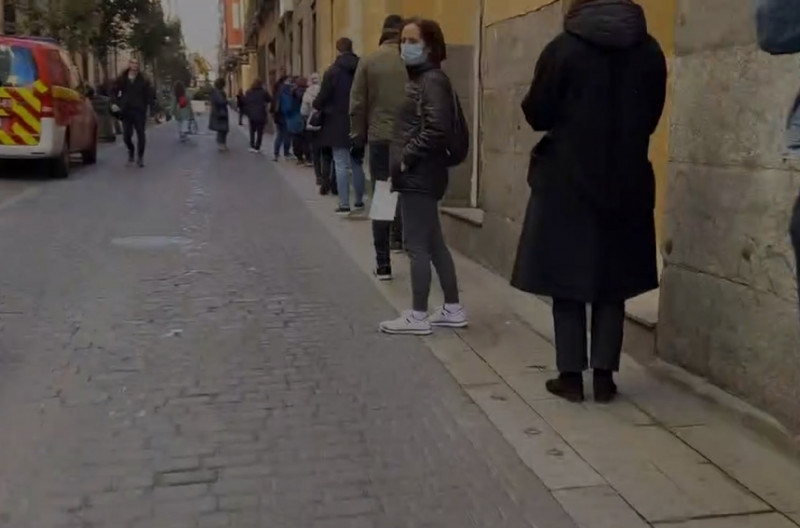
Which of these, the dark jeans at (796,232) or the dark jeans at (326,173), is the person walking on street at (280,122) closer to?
the dark jeans at (326,173)

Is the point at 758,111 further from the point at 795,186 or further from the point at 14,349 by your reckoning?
the point at 14,349

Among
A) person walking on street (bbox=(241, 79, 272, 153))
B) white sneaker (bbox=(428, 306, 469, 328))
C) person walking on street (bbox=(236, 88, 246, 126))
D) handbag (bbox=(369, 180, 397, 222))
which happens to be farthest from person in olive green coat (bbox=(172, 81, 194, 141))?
white sneaker (bbox=(428, 306, 469, 328))

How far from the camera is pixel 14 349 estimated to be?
5645 mm

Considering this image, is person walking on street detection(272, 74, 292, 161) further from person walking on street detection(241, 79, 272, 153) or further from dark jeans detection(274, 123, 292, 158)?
person walking on street detection(241, 79, 272, 153)

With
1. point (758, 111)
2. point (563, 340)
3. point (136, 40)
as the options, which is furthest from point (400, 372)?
point (136, 40)

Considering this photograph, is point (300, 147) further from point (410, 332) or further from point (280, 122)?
point (410, 332)

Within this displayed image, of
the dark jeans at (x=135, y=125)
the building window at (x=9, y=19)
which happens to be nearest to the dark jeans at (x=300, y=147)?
the dark jeans at (x=135, y=125)

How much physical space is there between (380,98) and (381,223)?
4.05 feet

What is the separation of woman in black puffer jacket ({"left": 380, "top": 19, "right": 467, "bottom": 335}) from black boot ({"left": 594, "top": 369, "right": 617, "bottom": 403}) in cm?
151

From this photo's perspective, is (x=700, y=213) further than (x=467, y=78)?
No

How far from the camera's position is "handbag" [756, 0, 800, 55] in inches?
101

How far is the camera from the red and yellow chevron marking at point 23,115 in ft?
49.7

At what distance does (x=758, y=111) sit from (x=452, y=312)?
2.43m

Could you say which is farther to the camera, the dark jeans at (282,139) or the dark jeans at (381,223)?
the dark jeans at (282,139)
